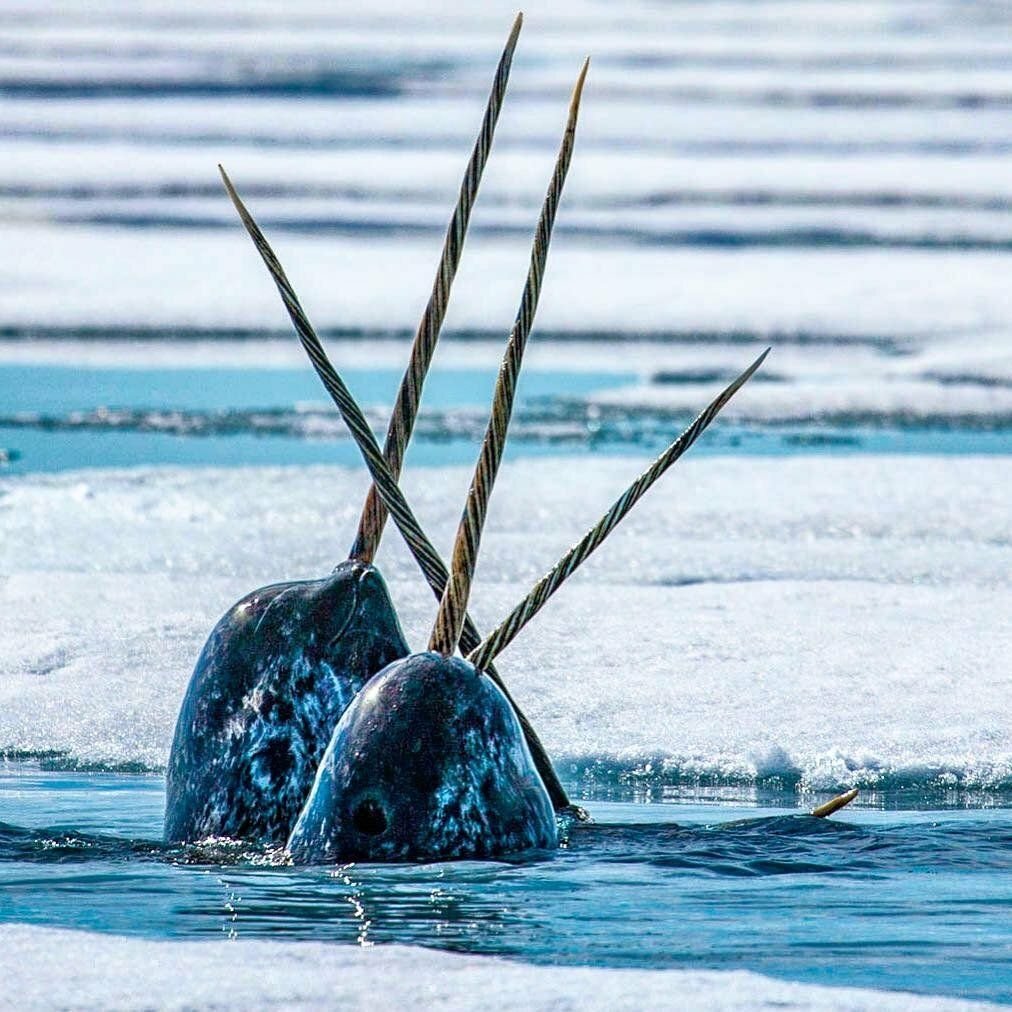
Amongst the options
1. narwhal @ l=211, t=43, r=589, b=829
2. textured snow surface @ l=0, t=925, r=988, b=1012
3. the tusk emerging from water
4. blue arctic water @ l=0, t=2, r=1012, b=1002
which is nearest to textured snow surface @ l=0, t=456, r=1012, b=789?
blue arctic water @ l=0, t=2, r=1012, b=1002

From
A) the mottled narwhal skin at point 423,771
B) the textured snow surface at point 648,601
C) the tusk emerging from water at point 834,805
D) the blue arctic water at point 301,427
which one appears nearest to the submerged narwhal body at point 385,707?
the mottled narwhal skin at point 423,771

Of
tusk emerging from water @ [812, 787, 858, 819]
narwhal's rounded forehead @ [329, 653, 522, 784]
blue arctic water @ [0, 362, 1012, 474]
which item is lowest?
tusk emerging from water @ [812, 787, 858, 819]

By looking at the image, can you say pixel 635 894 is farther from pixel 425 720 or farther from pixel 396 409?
pixel 396 409

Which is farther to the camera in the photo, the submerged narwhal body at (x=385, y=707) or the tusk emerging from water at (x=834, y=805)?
the tusk emerging from water at (x=834, y=805)

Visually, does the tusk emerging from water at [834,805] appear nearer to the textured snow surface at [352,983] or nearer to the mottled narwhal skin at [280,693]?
the mottled narwhal skin at [280,693]

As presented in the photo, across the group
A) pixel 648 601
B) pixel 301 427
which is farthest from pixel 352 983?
pixel 301 427

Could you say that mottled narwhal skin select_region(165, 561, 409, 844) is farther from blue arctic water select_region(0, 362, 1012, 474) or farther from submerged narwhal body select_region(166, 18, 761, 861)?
blue arctic water select_region(0, 362, 1012, 474)

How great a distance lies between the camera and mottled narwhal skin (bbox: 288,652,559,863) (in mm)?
3482

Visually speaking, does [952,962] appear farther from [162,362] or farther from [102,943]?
[162,362]

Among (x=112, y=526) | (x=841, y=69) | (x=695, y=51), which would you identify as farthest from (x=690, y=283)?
(x=695, y=51)

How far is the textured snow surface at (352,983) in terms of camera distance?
2748 millimetres

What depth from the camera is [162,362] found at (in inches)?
472

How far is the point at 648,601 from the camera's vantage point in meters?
6.21

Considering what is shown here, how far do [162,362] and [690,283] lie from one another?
4055 millimetres
